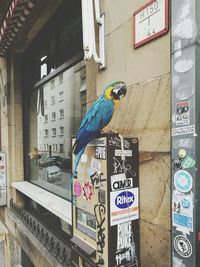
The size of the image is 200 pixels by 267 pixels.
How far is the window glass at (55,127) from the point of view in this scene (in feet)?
13.6

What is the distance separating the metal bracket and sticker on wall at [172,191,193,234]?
1.51 meters

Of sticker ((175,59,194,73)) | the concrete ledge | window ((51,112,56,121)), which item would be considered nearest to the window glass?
window ((51,112,56,121))

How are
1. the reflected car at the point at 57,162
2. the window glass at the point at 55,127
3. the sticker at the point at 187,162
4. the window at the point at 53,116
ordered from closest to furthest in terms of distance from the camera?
1. the sticker at the point at 187,162
2. the window glass at the point at 55,127
3. the reflected car at the point at 57,162
4. the window at the point at 53,116

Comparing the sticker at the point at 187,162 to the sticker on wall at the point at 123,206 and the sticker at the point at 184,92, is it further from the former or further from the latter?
the sticker on wall at the point at 123,206

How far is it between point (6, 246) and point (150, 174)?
3062 millimetres

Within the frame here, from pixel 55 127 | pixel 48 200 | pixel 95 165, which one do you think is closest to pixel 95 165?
pixel 95 165

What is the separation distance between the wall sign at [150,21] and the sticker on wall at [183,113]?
0.62m

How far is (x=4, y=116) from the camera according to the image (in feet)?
21.1

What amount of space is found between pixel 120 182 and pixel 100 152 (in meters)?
0.28

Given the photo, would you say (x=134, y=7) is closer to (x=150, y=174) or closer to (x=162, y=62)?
(x=162, y=62)

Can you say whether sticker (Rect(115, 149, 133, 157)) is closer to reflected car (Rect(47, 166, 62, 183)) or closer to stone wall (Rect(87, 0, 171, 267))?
stone wall (Rect(87, 0, 171, 267))

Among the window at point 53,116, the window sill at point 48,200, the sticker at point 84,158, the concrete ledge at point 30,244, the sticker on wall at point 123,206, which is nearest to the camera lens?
the sticker on wall at point 123,206

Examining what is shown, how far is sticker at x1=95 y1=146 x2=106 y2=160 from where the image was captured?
1.85 metres

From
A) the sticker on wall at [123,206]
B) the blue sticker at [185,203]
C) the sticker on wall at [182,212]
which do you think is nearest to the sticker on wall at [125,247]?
the sticker on wall at [123,206]
